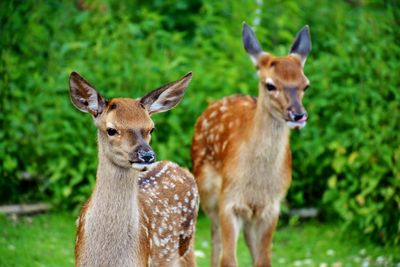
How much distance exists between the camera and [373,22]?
1099 centimetres

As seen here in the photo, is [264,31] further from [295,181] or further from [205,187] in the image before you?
[205,187]

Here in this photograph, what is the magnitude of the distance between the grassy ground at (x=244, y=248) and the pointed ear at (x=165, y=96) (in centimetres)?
236

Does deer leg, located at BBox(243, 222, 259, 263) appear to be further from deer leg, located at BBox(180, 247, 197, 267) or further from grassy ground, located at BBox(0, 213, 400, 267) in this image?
deer leg, located at BBox(180, 247, 197, 267)

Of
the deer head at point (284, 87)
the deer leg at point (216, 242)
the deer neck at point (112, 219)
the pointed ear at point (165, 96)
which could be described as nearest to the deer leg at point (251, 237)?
the deer leg at point (216, 242)

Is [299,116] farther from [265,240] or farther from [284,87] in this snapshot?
[265,240]

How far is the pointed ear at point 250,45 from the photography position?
870 centimetres

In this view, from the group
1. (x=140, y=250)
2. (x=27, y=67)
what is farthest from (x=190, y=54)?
(x=140, y=250)

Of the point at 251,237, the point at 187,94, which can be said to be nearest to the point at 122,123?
the point at 251,237

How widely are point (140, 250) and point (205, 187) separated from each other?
273 centimetres

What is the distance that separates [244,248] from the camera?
10.0m

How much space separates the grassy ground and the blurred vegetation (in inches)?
7.9

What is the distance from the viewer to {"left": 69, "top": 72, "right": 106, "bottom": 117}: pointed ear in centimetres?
630

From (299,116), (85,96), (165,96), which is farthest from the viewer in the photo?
(299,116)

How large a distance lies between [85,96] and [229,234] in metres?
2.39
